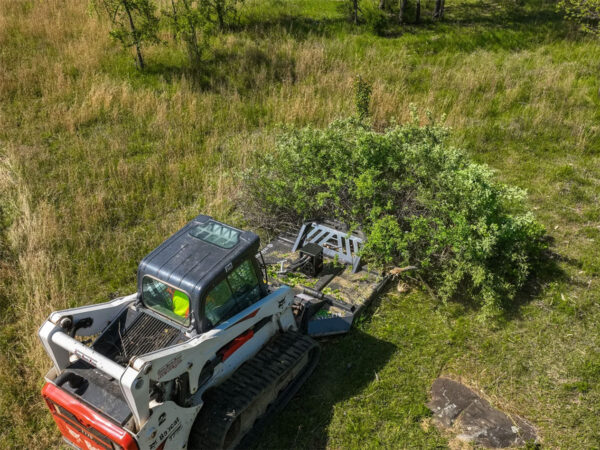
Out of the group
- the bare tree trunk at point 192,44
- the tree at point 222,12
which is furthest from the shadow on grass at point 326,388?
the tree at point 222,12

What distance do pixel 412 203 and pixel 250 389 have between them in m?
4.63

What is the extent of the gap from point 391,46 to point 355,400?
46.9 ft

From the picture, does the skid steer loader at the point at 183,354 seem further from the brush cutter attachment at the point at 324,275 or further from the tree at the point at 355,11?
Answer: the tree at the point at 355,11

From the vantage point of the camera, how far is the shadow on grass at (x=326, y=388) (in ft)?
19.3

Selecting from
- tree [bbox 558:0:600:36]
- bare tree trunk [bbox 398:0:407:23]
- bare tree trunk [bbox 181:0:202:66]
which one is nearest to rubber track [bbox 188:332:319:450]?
bare tree trunk [bbox 181:0:202:66]

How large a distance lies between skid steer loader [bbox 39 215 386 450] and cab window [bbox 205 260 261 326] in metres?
0.01

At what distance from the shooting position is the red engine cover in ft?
14.8

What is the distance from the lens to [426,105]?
1377 centimetres

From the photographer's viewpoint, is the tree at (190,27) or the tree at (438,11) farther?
the tree at (438,11)

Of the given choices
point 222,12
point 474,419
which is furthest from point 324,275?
point 222,12

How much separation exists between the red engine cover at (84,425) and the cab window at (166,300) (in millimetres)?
1188

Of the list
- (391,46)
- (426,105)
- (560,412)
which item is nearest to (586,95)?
(426,105)

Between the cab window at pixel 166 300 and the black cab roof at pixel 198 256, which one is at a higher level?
the black cab roof at pixel 198 256

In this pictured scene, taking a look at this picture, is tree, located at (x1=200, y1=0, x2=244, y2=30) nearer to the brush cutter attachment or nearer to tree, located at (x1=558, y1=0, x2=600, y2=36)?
tree, located at (x1=558, y1=0, x2=600, y2=36)
